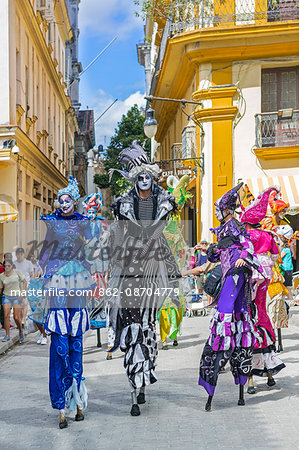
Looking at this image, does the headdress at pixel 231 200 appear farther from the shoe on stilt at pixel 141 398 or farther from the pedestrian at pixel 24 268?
the pedestrian at pixel 24 268

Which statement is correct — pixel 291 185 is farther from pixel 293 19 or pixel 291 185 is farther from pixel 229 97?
pixel 293 19

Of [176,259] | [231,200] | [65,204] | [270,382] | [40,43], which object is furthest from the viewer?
[40,43]

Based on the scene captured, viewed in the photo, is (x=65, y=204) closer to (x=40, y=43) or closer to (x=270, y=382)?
(x=270, y=382)

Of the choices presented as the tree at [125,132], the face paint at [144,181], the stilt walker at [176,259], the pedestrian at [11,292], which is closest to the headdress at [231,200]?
the face paint at [144,181]

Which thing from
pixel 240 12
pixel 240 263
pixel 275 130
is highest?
pixel 240 12

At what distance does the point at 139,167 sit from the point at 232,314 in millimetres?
1697

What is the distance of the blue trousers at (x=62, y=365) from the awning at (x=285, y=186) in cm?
1146

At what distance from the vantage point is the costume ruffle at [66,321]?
18.2 ft

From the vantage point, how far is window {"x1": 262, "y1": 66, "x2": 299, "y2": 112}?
18.0 m

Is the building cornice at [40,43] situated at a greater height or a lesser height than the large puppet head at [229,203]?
greater

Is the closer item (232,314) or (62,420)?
(62,420)

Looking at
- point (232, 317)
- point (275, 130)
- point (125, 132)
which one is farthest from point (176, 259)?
point (125, 132)

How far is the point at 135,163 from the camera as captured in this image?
647 centimetres

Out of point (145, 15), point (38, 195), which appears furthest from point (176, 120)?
point (145, 15)
